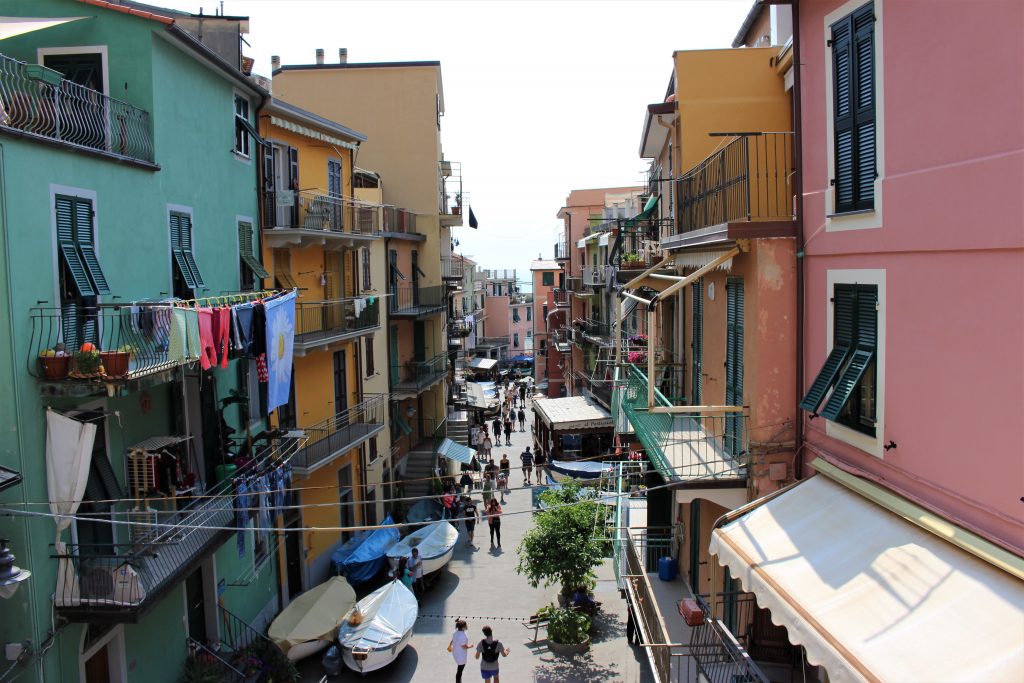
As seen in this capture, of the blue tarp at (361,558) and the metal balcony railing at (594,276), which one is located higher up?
the metal balcony railing at (594,276)

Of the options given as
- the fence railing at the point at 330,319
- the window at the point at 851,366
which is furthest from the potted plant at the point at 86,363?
the fence railing at the point at 330,319

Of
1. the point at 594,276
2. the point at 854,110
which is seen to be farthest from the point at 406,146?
the point at 854,110

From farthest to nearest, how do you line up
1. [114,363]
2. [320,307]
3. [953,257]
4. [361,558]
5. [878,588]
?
1. [320,307]
2. [361,558]
3. [114,363]
4. [953,257]
5. [878,588]

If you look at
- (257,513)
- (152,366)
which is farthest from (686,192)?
(257,513)

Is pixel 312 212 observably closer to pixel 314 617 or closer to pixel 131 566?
pixel 314 617

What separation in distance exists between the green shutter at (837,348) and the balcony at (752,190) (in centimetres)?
147

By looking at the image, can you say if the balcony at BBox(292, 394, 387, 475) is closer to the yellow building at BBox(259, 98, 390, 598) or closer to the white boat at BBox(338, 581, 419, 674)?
the yellow building at BBox(259, 98, 390, 598)

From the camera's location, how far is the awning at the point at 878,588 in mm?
5871

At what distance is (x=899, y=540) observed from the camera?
7.45 m

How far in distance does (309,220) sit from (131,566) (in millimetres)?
11752

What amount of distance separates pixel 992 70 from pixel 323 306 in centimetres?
1889

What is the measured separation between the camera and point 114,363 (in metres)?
10.6

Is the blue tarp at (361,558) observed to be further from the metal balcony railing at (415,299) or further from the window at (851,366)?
the window at (851,366)

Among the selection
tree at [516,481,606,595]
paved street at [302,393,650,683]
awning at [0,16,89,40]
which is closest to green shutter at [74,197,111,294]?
awning at [0,16,89,40]
